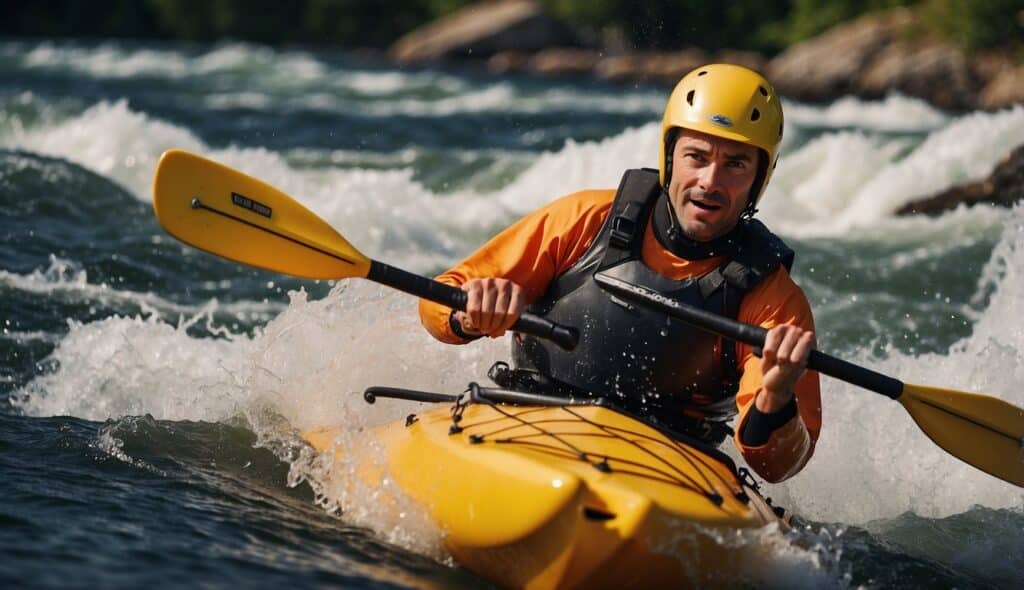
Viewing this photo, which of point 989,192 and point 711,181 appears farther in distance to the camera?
point 989,192

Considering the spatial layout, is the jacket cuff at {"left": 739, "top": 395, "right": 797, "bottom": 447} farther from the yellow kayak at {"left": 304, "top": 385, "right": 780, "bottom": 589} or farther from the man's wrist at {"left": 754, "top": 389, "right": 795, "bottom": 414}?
the yellow kayak at {"left": 304, "top": 385, "right": 780, "bottom": 589}

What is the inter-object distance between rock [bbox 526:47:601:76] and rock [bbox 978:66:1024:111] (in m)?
13.1

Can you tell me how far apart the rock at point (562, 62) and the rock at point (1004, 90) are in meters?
13.1

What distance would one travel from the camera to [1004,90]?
24625mm

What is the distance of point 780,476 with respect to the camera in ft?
13.4

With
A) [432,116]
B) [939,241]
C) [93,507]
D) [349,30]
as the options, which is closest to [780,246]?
[93,507]

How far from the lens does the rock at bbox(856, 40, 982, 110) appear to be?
25.1m

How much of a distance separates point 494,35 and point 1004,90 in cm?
1768

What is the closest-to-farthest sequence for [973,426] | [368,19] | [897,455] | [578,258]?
[578,258] < [973,426] < [897,455] < [368,19]

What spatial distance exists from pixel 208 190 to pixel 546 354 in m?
1.08

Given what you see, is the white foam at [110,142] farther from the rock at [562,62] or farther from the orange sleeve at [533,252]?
the rock at [562,62]

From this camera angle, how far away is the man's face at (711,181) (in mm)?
4234

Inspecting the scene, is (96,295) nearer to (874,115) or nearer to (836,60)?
(874,115)

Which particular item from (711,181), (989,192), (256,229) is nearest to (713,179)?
(711,181)
